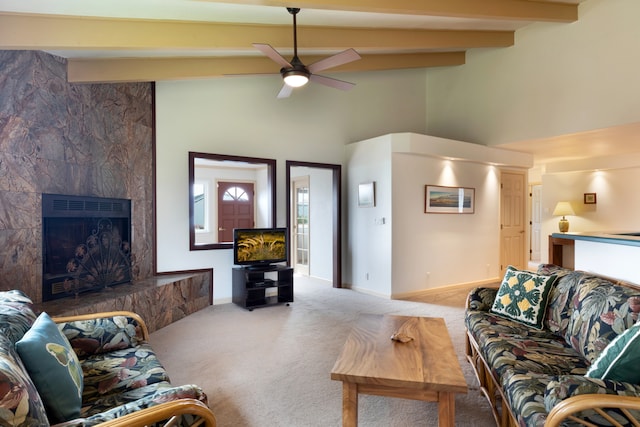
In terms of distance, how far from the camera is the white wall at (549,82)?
4.37 m

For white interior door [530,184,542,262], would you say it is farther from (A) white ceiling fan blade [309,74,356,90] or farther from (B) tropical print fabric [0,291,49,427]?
(B) tropical print fabric [0,291,49,427]

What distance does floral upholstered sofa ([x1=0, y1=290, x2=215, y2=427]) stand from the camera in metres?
1.16

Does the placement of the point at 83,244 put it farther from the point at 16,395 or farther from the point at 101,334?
the point at 16,395

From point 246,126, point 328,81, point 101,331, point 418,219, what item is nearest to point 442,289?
point 418,219

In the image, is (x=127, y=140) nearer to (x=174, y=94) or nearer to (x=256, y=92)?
(x=174, y=94)

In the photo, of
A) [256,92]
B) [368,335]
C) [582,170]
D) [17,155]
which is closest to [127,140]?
[17,155]

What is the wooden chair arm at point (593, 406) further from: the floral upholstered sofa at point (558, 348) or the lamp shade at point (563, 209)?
the lamp shade at point (563, 209)

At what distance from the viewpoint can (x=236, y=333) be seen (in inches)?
149

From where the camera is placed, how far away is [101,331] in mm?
2086

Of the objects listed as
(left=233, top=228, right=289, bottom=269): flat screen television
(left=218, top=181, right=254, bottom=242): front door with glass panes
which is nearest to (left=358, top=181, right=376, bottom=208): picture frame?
(left=233, top=228, right=289, bottom=269): flat screen television

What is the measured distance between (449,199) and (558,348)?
383 centimetres

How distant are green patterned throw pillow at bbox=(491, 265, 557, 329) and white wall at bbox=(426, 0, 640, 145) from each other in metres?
3.15

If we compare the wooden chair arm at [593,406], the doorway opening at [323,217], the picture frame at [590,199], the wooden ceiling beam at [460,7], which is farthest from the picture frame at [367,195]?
the picture frame at [590,199]

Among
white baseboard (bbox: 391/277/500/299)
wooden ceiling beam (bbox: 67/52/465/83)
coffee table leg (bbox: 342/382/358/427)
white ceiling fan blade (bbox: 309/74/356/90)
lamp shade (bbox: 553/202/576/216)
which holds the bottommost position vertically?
white baseboard (bbox: 391/277/500/299)
